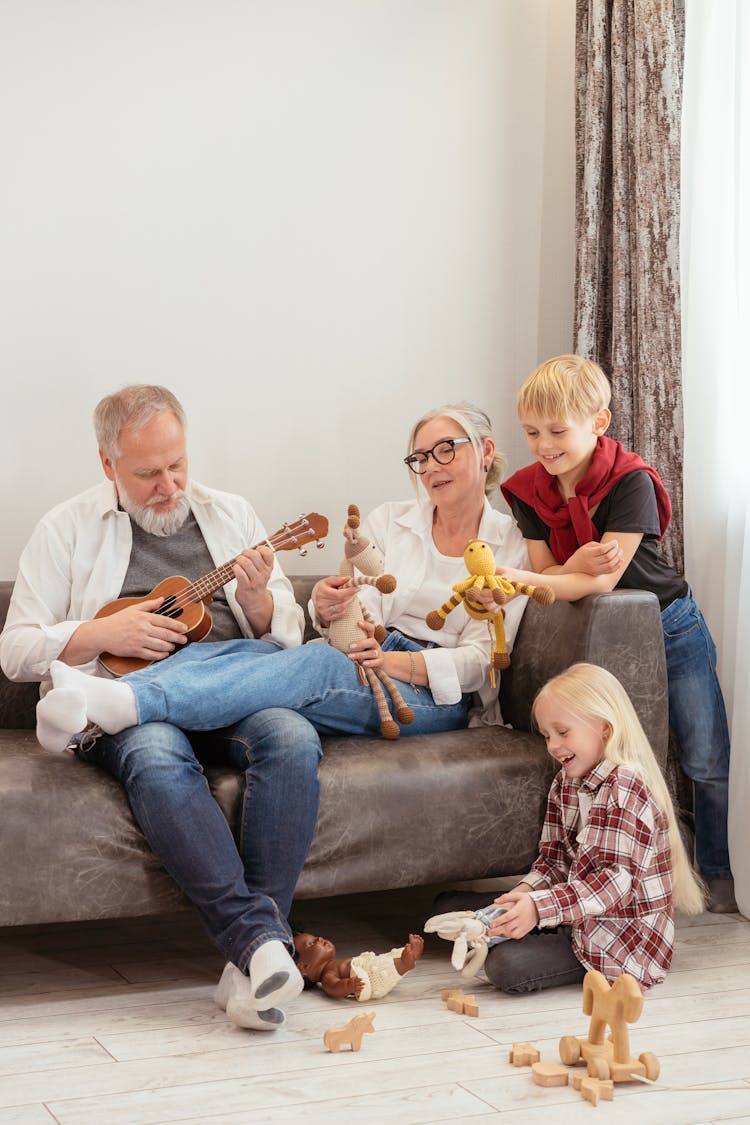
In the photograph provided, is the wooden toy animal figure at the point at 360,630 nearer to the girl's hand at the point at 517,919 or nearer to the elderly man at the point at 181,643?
the elderly man at the point at 181,643

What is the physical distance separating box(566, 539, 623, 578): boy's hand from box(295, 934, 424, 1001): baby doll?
73 centimetres

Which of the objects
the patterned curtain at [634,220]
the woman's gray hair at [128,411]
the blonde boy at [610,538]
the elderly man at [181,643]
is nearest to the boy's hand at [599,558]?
the blonde boy at [610,538]

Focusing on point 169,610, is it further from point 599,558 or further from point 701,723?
point 701,723

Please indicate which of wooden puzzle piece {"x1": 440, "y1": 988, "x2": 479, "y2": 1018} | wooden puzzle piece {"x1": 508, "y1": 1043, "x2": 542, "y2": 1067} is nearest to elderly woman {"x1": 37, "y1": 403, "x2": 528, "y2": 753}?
wooden puzzle piece {"x1": 440, "y1": 988, "x2": 479, "y2": 1018}

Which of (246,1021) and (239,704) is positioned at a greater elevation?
(239,704)

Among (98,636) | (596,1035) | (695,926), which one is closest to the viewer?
(596,1035)

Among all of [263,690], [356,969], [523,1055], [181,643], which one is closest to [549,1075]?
[523,1055]

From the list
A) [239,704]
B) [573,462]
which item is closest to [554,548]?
[573,462]

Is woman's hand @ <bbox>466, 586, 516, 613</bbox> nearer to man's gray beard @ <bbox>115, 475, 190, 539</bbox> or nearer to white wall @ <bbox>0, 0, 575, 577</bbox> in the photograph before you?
man's gray beard @ <bbox>115, 475, 190, 539</bbox>

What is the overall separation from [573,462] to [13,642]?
1118mm

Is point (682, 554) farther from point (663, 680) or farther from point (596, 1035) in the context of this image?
point (596, 1035)

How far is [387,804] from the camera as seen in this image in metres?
2.18

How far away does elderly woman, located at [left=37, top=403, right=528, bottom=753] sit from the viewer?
82.7 inches

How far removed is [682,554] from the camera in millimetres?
2715
